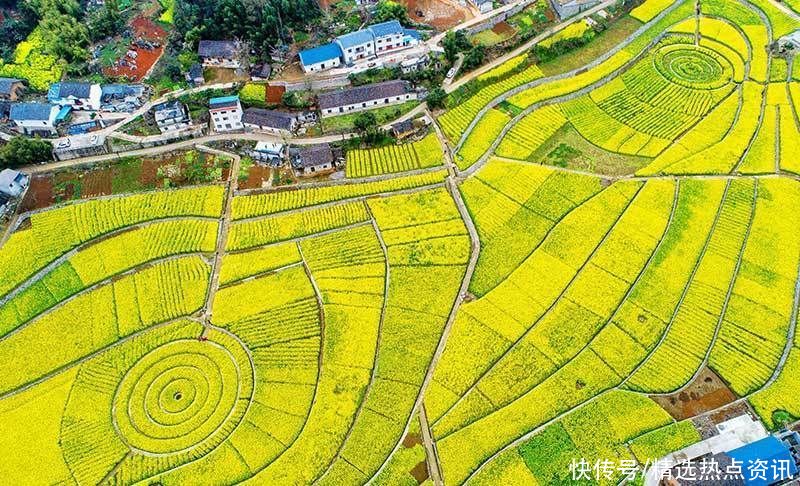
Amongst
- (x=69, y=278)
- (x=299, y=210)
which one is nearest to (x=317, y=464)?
(x=299, y=210)

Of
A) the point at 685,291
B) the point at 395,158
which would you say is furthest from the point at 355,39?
the point at 685,291

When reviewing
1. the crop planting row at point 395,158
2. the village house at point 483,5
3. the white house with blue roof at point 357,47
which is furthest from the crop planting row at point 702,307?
the white house with blue roof at point 357,47

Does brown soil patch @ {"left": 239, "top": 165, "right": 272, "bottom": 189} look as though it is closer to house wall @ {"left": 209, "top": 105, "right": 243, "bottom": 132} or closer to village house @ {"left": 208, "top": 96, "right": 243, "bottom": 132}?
house wall @ {"left": 209, "top": 105, "right": 243, "bottom": 132}

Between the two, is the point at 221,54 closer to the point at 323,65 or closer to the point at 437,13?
the point at 323,65

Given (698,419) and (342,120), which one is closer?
(698,419)

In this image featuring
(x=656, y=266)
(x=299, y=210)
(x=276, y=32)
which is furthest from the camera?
(x=276, y=32)

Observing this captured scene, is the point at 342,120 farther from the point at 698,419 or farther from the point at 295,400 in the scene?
the point at 698,419
